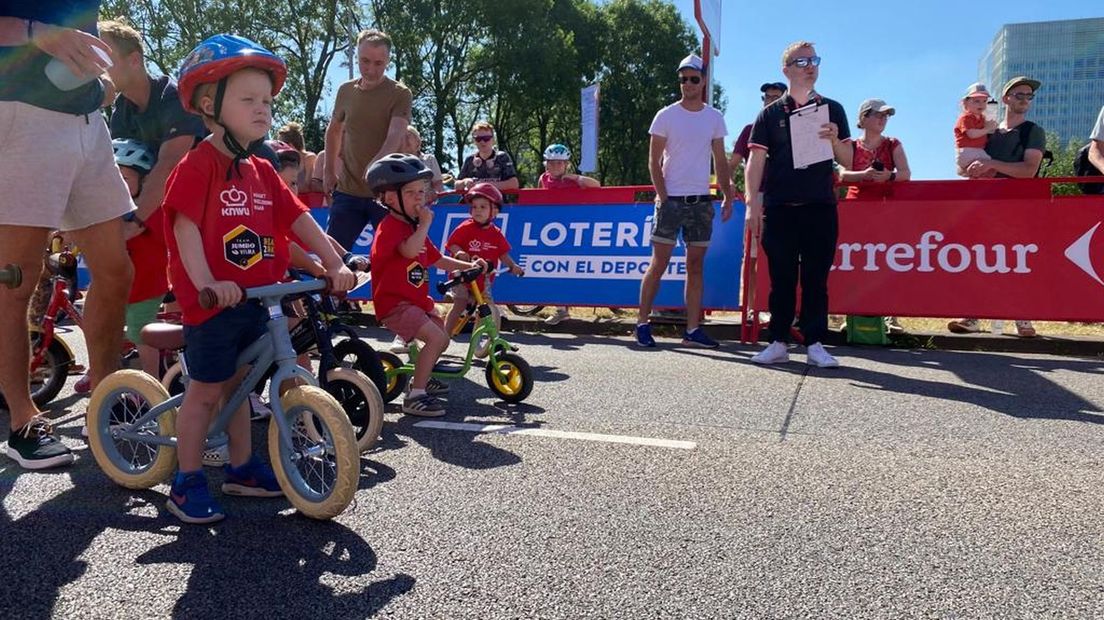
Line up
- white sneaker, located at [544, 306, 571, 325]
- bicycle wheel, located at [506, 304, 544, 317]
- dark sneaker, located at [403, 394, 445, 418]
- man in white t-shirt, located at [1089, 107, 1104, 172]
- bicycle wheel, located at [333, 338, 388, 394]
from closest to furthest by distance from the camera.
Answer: bicycle wheel, located at [333, 338, 388, 394] → dark sneaker, located at [403, 394, 445, 418] → man in white t-shirt, located at [1089, 107, 1104, 172] → white sneaker, located at [544, 306, 571, 325] → bicycle wheel, located at [506, 304, 544, 317]

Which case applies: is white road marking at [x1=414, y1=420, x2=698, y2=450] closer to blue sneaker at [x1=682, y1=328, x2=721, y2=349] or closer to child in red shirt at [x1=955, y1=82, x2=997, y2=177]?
blue sneaker at [x1=682, y1=328, x2=721, y2=349]

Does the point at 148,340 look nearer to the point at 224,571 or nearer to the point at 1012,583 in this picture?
the point at 224,571

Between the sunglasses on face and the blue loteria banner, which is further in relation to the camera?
the blue loteria banner

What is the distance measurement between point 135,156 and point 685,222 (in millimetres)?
4497

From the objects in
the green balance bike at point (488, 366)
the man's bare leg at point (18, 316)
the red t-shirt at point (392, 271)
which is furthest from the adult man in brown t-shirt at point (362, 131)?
the man's bare leg at point (18, 316)

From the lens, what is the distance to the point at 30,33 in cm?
334

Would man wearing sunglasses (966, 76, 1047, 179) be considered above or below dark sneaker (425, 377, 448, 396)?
above

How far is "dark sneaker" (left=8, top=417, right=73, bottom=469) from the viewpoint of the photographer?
3.59 metres

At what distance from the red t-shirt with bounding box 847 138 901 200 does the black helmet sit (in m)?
4.72

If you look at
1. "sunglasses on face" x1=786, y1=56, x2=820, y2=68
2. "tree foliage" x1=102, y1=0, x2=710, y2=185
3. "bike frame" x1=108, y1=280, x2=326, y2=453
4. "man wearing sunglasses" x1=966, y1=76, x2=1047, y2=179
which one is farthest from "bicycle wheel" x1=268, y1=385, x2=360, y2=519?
"tree foliage" x1=102, y1=0, x2=710, y2=185

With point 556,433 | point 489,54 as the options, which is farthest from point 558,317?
point 489,54

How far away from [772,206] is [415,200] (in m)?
2.90

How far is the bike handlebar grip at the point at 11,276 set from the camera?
345cm

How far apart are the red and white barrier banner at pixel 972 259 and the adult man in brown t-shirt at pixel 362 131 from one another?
3727 mm
